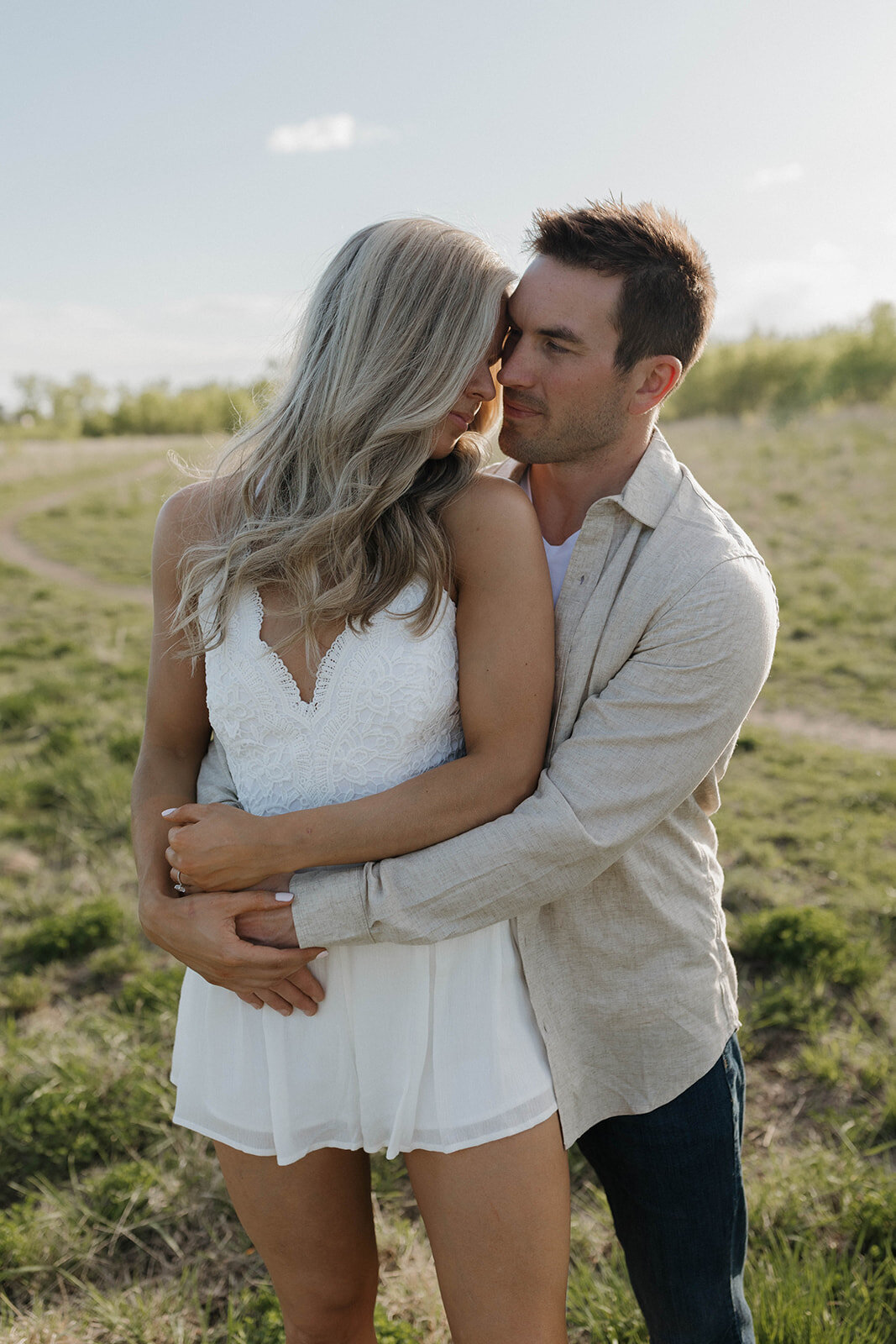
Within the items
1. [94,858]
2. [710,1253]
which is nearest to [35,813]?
[94,858]

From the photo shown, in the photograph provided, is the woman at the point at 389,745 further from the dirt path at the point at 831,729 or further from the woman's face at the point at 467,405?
the dirt path at the point at 831,729

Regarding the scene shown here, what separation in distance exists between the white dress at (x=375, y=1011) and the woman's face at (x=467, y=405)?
1.08 feet

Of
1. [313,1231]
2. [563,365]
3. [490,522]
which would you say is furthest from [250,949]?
[563,365]

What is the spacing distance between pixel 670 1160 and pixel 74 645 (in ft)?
25.3

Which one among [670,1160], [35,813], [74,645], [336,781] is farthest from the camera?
[74,645]

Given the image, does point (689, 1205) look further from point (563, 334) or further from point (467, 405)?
point (563, 334)

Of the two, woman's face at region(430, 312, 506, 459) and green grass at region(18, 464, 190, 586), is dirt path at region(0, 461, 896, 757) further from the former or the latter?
woman's face at region(430, 312, 506, 459)

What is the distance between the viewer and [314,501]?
1891mm

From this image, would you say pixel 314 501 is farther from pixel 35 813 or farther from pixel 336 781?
pixel 35 813

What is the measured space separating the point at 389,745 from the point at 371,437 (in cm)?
59

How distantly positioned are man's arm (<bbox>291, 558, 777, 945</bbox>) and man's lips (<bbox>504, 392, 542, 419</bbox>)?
611 millimetres

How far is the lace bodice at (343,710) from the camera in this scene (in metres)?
1.80

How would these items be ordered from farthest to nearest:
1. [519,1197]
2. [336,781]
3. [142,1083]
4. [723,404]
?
[723,404] → [142,1083] → [336,781] → [519,1197]

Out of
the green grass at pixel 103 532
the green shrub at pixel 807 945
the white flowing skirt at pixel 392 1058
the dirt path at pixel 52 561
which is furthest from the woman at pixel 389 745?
the green grass at pixel 103 532
